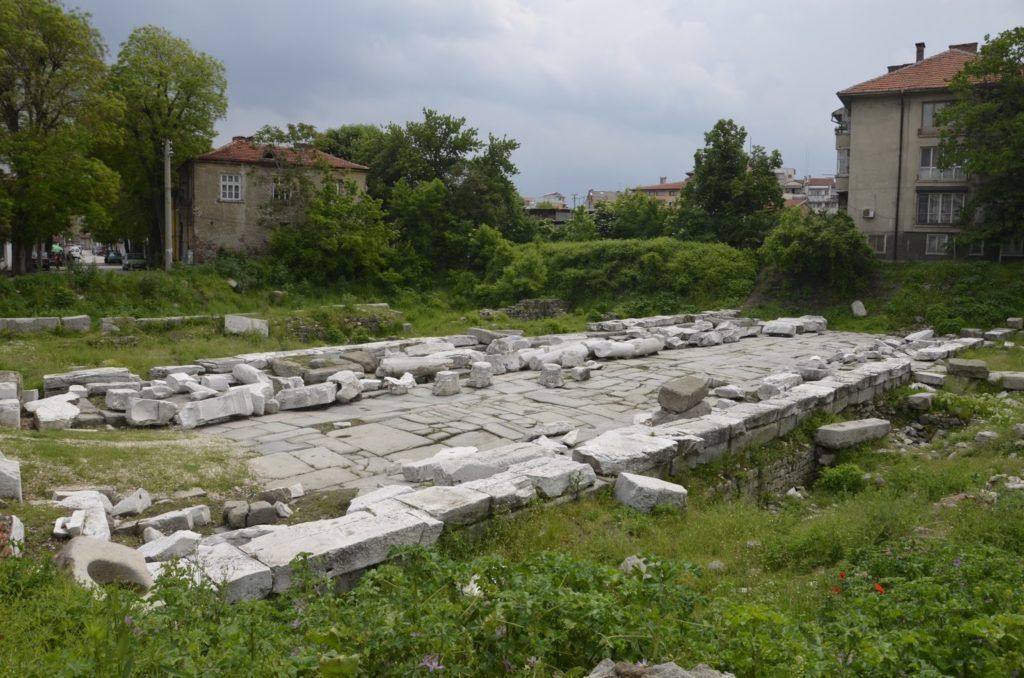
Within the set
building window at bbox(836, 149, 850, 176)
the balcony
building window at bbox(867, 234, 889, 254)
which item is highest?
building window at bbox(836, 149, 850, 176)

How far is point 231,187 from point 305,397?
62.0 feet

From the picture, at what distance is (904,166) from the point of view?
88.0 feet

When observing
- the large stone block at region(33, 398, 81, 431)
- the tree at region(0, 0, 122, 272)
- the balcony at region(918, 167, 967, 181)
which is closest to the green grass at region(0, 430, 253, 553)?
the large stone block at region(33, 398, 81, 431)

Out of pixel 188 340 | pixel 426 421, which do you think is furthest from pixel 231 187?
pixel 426 421

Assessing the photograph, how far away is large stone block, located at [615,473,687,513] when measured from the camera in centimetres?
646

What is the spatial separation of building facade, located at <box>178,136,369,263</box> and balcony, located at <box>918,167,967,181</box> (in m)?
20.3

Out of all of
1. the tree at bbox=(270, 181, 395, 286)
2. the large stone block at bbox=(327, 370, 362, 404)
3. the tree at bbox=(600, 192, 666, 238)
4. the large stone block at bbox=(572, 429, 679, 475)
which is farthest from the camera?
the tree at bbox=(600, 192, 666, 238)

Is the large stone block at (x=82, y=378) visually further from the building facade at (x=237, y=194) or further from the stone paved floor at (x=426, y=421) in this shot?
the building facade at (x=237, y=194)

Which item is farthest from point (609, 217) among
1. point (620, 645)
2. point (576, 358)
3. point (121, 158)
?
point (620, 645)

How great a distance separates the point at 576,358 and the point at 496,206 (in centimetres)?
1814

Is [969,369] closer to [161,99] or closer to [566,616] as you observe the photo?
[566,616]

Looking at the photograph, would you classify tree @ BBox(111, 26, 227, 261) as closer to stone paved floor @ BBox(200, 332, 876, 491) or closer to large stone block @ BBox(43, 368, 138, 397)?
large stone block @ BBox(43, 368, 138, 397)

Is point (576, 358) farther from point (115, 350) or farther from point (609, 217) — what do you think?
point (609, 217)

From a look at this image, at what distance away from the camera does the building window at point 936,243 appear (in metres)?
26.0
